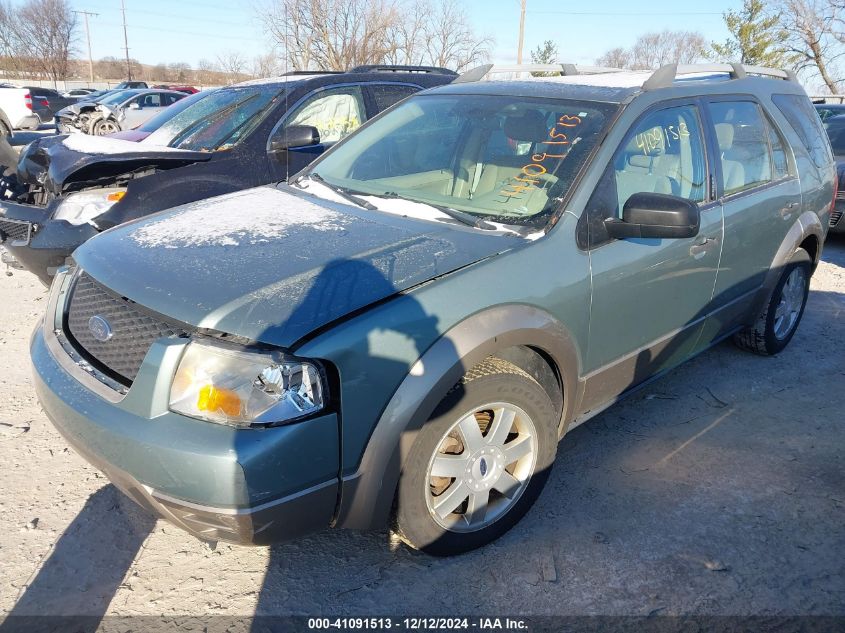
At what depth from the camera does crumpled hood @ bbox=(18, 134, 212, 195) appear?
14.4 ft

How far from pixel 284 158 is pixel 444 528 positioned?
3.40 m

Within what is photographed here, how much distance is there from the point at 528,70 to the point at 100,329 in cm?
295

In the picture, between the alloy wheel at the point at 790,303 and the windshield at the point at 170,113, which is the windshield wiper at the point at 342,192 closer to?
the alloy wheel at the point at 790,303

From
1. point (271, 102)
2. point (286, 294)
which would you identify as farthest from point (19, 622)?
point (271, 102)

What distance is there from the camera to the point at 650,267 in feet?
9.76

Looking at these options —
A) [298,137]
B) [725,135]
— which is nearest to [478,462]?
[725,135]

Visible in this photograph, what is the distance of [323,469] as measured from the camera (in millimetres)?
2066

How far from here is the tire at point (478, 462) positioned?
232cm

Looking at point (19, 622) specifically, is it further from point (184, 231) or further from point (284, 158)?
point (284, 158)

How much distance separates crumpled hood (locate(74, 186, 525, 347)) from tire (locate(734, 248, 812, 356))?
103 inches

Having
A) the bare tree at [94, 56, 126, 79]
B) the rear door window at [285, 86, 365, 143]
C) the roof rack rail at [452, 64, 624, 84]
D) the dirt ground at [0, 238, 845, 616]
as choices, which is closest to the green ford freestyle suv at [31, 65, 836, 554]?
the dirt ground at [0, 238, 845, 616]

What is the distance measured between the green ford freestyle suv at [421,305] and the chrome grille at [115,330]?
0.03ft

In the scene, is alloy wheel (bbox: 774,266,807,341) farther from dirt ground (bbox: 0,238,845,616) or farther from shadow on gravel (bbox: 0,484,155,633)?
shadow on gravel (bbox: 0,484,155,633)

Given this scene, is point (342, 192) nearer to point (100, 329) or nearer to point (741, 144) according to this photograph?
point (100, 329)
